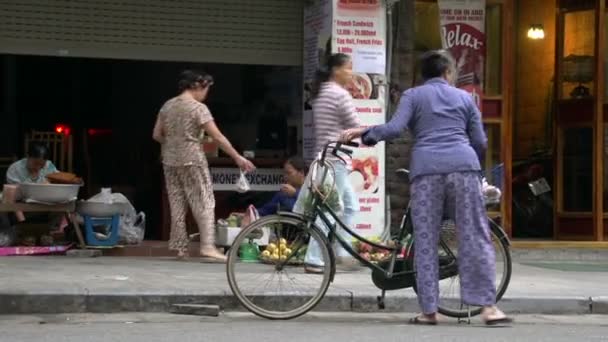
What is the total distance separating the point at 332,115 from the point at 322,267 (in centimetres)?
181

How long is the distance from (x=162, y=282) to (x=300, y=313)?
1.54 meters

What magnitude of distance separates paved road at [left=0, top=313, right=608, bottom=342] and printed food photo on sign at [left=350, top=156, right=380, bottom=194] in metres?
3.06

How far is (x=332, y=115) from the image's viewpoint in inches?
319

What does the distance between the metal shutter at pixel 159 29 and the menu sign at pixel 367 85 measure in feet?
2.96

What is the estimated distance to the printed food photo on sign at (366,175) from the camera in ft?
33.3

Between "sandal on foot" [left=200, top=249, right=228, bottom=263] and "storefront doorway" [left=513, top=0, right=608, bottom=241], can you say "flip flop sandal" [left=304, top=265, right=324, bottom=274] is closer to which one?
"sandal on foot" [left=200, top=249, right=228, bottom=263]

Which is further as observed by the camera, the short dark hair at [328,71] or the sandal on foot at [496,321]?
the short dark hair at [328,71]

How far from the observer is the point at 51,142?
11.2 metres

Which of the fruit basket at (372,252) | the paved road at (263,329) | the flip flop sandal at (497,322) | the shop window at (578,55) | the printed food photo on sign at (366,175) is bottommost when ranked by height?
the paved road at (263,329)

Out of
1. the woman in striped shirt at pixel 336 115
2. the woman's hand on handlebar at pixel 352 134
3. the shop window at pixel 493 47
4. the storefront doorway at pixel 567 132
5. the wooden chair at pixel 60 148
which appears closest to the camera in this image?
the woman's hand on handlebar at pixel 352 134

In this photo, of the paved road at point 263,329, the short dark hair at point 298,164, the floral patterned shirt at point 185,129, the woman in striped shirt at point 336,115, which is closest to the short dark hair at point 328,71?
the woman in striped shirt at point 336,115

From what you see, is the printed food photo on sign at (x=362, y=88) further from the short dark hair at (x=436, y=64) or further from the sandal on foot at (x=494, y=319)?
the sandal on foot at (x=494, y=319)

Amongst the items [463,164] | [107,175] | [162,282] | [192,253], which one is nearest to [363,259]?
[463,164]

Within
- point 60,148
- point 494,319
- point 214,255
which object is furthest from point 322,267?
point 60,148
